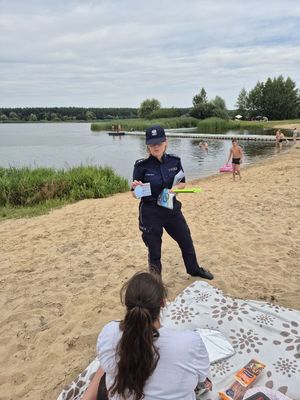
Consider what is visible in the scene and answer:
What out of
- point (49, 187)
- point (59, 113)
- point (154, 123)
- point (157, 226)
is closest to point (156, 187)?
point (157, 226)

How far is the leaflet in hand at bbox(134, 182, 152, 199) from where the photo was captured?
3.61m

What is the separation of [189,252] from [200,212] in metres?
3.81

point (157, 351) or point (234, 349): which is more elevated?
point (157, 351)

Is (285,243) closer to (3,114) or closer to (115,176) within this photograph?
(115,176)

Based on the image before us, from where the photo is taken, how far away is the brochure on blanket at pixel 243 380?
235 cm

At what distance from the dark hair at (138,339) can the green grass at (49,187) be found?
840 centimetres

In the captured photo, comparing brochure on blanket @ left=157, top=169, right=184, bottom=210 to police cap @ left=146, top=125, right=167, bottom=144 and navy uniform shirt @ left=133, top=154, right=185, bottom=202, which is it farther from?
police cap @ left=146, top=125, right=167, bottom=144

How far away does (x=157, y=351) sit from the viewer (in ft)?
5.58

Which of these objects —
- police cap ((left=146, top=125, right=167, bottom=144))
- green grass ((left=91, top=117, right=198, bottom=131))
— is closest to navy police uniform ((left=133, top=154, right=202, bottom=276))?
police cap ((left=146, top=125, right=167, bottom=144))

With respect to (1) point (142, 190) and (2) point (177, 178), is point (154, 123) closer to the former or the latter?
(2) point (177, 178)

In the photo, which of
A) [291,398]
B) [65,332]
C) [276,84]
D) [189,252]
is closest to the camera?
[291,398]

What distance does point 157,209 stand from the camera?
12.4 feet

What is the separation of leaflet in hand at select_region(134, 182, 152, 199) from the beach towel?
1.07 m

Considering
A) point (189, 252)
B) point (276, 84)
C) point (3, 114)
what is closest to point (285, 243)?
point (189, 252)
